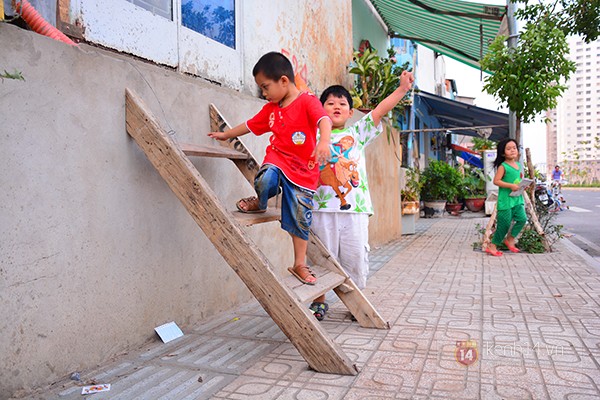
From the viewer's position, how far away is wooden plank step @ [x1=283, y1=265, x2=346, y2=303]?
274cm

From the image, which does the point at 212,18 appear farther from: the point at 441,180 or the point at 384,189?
the point at 441,180

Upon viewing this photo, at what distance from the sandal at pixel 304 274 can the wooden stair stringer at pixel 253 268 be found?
0.51 meters

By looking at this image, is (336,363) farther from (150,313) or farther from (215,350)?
(150,313)

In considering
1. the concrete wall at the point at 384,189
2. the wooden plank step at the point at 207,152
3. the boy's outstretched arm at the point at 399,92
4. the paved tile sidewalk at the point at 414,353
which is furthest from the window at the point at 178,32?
the concrete wall at the point at 384,189

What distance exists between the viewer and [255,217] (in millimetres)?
2908

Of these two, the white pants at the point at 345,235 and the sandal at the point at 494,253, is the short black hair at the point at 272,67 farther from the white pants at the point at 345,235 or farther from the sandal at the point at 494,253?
the sandal at the point at 494,253

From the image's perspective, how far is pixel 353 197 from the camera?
132 inches

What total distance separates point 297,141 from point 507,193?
14.6ft

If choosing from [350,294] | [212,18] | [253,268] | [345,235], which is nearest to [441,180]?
[212,18]

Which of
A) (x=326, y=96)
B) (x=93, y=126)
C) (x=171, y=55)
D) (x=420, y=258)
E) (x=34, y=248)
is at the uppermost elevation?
(x=171, y=55)

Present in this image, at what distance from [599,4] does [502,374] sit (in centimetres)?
712

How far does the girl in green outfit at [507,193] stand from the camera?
6.44 meters

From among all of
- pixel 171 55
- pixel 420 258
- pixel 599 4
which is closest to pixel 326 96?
pixel 171 55

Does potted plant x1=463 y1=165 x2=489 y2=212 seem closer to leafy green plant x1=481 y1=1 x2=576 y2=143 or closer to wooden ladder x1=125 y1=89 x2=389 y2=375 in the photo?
leafy green plant x1=481 y1=1 x2=576 y2=143
